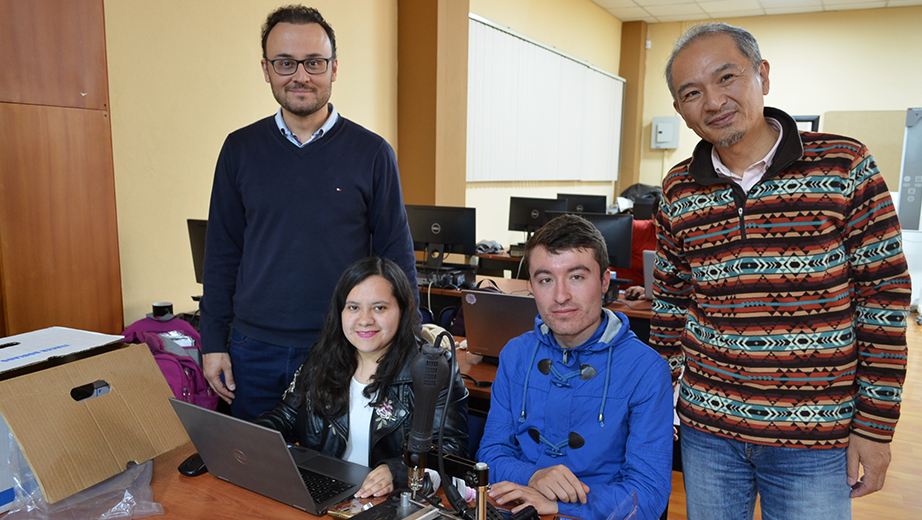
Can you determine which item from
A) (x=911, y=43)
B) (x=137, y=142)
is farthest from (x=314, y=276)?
(x=911, y=43)

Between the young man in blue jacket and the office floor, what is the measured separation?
4.66ft

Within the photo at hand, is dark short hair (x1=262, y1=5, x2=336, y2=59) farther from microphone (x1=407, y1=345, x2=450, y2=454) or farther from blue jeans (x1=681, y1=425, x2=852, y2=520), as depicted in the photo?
blue jeans (x1=681, y1=425, x2=852, y2=520)

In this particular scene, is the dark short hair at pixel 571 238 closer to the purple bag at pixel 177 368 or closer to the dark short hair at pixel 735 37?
the dark short hair at pixel 735 37

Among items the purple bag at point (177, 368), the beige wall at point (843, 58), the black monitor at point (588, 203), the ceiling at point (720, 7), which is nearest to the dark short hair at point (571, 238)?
the purple bag at point (177, 368)

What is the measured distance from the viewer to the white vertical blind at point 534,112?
19.0 feet

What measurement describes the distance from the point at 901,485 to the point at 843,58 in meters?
7.02

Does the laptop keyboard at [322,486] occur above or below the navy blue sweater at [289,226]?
below

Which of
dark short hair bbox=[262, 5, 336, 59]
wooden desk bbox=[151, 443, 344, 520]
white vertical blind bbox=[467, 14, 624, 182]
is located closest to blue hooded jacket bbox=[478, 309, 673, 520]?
wooden desk bbox=[151, 443, 344, 520]

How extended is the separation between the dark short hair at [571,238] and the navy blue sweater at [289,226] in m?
0.55

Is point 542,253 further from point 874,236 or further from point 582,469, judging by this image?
point 874,236

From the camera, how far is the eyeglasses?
1.74m

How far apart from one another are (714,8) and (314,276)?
815 centimetres

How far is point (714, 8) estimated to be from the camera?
8203 millimetres

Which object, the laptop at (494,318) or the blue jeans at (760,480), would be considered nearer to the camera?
the blue jeans at (760,480)
